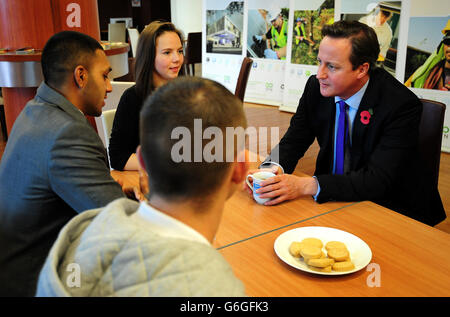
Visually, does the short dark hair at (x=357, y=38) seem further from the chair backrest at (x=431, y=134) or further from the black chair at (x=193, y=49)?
the black chair at (x=193, y=49)

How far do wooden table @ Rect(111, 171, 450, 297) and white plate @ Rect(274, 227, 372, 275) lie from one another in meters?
0.02

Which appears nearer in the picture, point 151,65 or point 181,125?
point 181,125

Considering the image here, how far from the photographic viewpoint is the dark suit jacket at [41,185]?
119cm

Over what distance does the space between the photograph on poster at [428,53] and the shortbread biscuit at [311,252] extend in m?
3.80

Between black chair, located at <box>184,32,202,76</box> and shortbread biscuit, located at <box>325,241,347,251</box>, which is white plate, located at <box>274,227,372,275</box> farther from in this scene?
black chair, located at <box>184,32,202,76</box>

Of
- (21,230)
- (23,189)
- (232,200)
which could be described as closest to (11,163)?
(23,189)

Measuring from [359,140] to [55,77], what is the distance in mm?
1274

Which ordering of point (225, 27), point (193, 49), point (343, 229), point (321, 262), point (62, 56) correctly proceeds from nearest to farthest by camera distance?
1. point (321, 262)
2. point (343, 229)
3. point (62, 56)
4. point (225, 27)
5. point (193, 49)

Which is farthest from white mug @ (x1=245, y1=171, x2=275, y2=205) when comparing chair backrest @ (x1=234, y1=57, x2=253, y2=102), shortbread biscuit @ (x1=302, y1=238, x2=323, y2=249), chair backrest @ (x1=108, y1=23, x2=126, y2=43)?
chair backrest @ (x1=108, y1=23, x2=126, y2=43)

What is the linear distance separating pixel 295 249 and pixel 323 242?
0.43 feet

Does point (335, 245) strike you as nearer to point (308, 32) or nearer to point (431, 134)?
point (431, 134)

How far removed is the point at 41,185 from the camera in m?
1.21

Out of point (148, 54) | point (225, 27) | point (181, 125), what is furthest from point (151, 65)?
point (225, 27)

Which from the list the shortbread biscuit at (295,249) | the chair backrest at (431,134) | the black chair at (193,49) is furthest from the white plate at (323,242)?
the black chair at (193,49)
